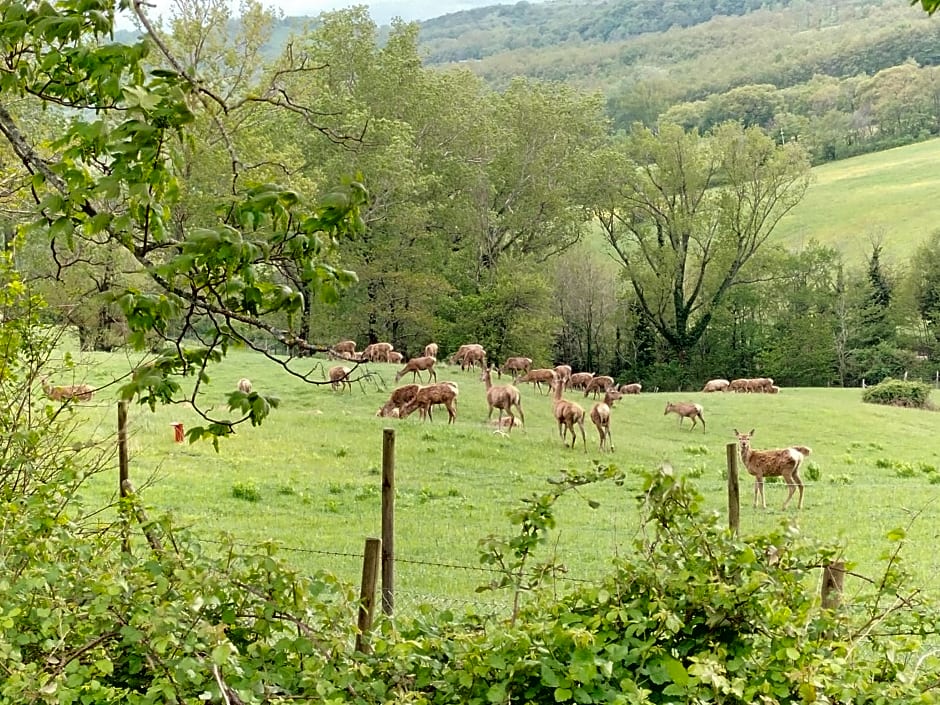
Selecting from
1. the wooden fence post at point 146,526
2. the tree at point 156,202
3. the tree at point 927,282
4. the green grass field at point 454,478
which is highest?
the tree at point 927,282

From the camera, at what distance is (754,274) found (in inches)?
2000

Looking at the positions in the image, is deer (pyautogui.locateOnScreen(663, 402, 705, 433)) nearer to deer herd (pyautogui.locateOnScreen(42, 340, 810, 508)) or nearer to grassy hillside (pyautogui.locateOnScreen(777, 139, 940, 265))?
deer herd (pyautogui.locateOnScreen(42, 340, 810, 508))

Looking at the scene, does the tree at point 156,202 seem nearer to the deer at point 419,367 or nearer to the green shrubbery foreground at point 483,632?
the green shrubbery foreground at point 483,632

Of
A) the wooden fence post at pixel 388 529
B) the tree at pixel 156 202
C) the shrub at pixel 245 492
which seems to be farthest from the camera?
the shrub at pixel 245 492

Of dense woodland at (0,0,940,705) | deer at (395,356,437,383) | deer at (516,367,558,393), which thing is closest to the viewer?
dense woodland at (0,0,940,705)

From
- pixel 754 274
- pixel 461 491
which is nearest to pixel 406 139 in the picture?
pixel 754 274

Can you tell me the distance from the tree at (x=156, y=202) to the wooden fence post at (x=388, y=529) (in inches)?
138

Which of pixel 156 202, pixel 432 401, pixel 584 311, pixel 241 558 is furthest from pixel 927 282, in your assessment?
pixel 156 202

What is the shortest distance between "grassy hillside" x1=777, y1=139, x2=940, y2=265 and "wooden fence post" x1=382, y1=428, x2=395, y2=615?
57.8 m

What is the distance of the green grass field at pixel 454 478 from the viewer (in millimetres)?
11438

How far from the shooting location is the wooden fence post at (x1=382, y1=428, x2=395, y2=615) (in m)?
6.60

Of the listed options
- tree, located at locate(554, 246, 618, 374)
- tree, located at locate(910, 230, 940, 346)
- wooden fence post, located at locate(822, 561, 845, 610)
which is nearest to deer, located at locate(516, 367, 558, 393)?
tree, located at locate(554, 246, 618, 374)

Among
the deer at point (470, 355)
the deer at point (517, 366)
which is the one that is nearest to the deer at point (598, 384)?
the deer at point (517, 366)

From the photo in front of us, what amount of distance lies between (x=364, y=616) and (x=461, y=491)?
32.6 ft
